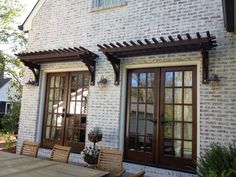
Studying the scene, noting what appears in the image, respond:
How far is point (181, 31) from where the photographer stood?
5.81 meters

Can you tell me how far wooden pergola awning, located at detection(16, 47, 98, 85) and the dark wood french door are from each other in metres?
0.47

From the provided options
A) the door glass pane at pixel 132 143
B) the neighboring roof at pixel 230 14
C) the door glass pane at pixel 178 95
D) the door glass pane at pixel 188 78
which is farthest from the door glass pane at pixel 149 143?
the neighboring roof at pixel 230 14

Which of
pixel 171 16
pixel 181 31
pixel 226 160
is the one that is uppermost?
pixel 171 16

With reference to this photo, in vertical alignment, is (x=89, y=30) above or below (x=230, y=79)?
above

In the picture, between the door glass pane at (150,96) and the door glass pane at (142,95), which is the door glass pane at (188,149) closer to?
the door glass pane at (150,96)

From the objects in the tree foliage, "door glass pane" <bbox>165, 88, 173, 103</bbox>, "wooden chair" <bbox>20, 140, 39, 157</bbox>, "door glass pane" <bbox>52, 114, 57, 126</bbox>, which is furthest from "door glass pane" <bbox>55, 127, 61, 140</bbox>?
the tree foliage

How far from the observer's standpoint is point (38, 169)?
3.45 metres

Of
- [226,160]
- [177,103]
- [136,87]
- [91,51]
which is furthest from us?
[91,51]

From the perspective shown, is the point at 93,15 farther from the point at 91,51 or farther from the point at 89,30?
the point at 91,51

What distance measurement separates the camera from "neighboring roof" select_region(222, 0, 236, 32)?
13.1 feet

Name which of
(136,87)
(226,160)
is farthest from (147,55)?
(226,160)

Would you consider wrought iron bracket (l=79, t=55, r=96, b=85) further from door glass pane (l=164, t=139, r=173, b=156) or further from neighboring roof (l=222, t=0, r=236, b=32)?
neighboring roof (l=222, t=0, r=236, b=32)

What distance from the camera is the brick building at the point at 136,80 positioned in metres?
5.25

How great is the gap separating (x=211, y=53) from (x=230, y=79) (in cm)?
65
